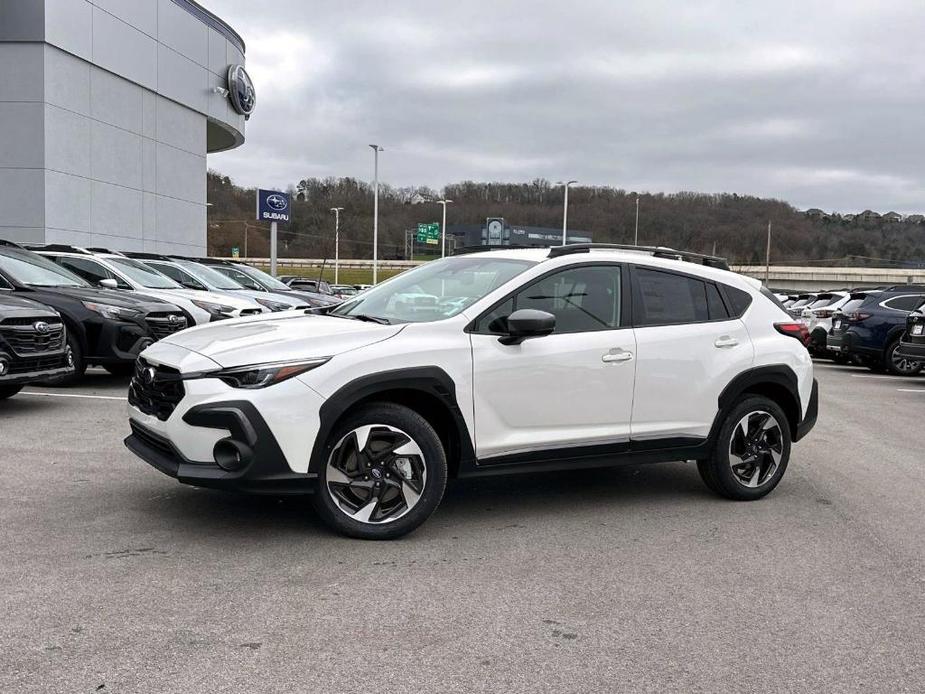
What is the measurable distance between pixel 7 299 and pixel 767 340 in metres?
7.07

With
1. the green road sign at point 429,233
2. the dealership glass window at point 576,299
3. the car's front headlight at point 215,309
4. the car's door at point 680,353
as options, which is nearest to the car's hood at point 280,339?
the dealership glass window at point 576,299

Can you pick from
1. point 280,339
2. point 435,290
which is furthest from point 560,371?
point 280,339

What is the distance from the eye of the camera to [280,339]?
4.62 meters

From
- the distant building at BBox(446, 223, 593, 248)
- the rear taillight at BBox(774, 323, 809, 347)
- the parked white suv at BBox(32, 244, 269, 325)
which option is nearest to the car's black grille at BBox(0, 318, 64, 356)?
the parked white suv at BBox(32, 244, 269, 325)

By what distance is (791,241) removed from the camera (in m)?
86.8

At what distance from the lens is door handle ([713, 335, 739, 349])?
18.7 feet

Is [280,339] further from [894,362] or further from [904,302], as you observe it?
[904,302]

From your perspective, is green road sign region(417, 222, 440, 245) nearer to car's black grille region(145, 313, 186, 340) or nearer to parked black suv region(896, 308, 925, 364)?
parked black suv region(896, 308, 925, 364)

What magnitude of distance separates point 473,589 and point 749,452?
8.78 feet

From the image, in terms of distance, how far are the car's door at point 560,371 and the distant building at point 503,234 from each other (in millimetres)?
66581

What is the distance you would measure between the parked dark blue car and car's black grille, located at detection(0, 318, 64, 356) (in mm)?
13777

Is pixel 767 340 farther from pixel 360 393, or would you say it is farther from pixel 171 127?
pixel 171 127

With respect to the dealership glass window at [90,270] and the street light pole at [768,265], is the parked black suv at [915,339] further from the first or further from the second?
the street light pole at [768,265]

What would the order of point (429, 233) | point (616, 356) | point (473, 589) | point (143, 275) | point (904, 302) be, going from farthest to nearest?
point (429, 233)
point (904, 302)
point (143, 275)
point (616, 356)
point (473, 589)
